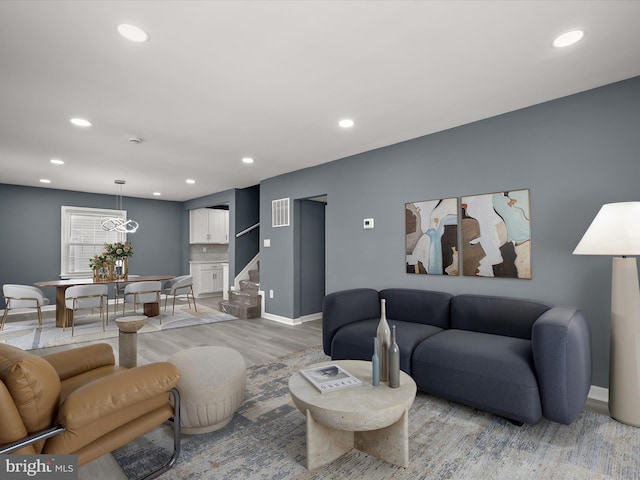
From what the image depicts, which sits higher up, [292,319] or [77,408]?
[77,408]

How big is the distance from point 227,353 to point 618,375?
2.78 m

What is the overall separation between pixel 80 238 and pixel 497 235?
8173 mm

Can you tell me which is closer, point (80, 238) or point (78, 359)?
point (78, 359)

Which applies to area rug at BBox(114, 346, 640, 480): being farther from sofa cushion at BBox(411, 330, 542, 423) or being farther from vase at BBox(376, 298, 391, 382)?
vase at BBox(376, 298, 391, 382)

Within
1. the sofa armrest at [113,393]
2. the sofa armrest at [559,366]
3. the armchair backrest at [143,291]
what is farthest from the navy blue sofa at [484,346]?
the armchair backrest at [143,291]

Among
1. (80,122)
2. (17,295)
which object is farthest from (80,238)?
(80,122)

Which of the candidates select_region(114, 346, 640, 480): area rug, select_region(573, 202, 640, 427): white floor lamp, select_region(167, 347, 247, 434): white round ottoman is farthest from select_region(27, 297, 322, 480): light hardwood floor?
select_region(573, 202, 640, 427): white floor lamp

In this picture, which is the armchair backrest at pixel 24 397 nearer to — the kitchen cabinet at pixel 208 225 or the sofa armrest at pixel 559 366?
the sofa armrest at pixel 559 366

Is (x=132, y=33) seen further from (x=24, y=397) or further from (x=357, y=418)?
(x=357, y=418)

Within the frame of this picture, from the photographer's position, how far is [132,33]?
79.0 inches

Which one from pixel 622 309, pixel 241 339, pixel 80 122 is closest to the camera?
pixel 622 309

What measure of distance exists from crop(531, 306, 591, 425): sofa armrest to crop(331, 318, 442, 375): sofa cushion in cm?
90

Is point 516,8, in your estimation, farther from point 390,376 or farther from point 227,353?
point 227,353

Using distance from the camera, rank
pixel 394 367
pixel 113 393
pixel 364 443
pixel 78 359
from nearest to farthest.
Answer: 1. pixel 113 393
2. pixel 394 367
3. pixel 364 443
4. pixel 78 359
